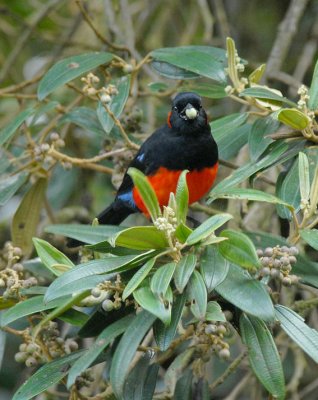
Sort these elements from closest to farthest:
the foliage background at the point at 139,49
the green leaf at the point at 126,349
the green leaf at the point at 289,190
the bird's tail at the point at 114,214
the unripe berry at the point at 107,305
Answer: the green leaf at the point at 126,349 → the unripe berry at the point at 107,305 → the green leaf at the point at 289,190 → the bird's tail at the point at 114,214 → the foliage background at the point at 139,49

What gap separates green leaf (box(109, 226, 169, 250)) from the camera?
86.8 inches

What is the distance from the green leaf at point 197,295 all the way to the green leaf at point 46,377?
19.0 inches

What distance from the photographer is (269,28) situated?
555 centimetres

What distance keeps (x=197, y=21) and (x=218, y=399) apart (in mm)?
2325

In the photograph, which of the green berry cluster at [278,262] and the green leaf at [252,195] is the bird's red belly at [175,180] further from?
the green berry cluster at [278,262]

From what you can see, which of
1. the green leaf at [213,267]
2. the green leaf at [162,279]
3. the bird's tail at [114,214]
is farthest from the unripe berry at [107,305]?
the bird's tail at [114,214]

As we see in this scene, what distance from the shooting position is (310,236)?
2.38 meters

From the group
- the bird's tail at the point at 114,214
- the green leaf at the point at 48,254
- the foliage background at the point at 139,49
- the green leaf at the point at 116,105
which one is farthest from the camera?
the foliage background at the point at 139,49

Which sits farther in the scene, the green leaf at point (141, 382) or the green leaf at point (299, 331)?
the green leaf at point (141, 382)

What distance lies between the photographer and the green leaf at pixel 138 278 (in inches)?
85.0

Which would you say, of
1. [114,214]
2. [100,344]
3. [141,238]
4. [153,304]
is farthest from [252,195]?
[114,214]

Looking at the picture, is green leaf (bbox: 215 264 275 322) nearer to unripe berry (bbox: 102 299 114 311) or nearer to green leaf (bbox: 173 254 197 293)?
green leaf (bbox: 173 254 197 293)

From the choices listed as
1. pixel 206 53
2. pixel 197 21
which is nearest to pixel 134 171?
pixel 206 53

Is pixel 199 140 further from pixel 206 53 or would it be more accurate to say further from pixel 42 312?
pixel 42 312
